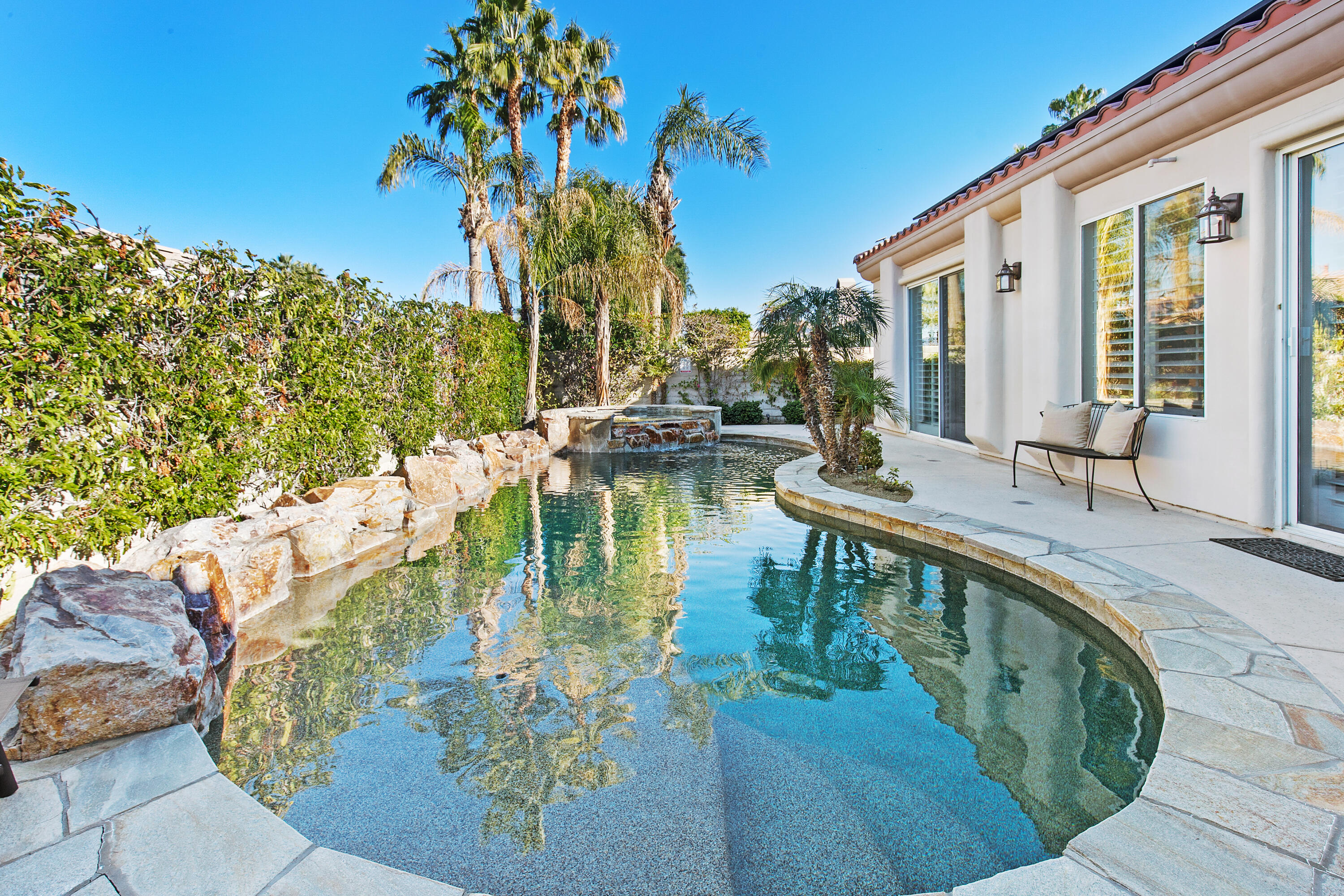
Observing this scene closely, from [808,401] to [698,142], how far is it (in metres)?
11.8

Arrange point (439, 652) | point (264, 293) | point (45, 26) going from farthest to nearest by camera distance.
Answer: point (45, 26), point (264, 293), point (439, 652)

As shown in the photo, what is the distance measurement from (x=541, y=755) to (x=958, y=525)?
4.17 metres

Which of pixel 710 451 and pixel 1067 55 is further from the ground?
pixel 1067 55

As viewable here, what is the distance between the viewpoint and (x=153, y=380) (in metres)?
4.53

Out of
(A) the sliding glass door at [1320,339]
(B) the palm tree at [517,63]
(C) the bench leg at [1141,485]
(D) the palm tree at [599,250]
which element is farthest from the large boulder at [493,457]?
(A) the sliding glass door at [1320,339]

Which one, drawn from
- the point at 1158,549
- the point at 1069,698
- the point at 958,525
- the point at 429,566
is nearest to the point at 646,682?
the point at 1069,698

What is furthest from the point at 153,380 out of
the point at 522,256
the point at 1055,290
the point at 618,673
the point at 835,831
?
the point at 522,256

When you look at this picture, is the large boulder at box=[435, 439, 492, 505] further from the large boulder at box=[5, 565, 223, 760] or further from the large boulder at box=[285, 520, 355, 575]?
the large boulder at box=[5, 565, 223, 760]

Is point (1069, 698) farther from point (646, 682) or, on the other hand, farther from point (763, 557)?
point (763, 557)

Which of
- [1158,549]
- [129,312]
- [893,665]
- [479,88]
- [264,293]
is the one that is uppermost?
[479,88]

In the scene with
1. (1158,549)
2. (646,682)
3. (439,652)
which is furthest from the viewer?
(1158,549)

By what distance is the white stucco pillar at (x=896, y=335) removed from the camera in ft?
41.1

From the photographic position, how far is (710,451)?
14.2m

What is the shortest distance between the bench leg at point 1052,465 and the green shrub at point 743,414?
11.7 metres
